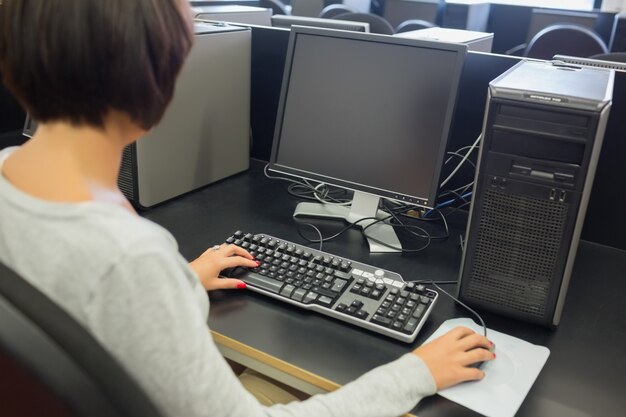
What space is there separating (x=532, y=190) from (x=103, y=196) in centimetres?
62

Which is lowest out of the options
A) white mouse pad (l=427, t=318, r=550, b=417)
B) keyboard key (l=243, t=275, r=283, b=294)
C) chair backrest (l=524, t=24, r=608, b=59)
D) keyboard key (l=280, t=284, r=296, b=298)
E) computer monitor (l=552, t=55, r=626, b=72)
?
white mouse pad (l=427, t=318, r=550, b=417)

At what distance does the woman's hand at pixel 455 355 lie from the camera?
821 mm

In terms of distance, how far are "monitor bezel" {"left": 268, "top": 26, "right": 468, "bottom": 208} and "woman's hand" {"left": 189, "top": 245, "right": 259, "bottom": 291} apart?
0.96ft

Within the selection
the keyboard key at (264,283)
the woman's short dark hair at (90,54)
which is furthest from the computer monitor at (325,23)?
the woman's short dark hair at (90,54)

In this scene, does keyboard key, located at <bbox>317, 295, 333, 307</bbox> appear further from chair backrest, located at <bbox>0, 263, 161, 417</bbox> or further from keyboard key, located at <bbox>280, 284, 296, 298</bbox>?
chair backrest, located at <bbox>0, 263, 161, 417</bbox>

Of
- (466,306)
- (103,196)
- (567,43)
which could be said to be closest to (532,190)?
(466,306)

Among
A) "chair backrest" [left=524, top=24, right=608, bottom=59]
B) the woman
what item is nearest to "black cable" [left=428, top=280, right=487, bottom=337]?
the woman

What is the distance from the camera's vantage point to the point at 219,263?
1054mm

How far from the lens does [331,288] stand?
1.01 m

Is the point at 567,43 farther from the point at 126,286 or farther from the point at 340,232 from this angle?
the point at 126,286

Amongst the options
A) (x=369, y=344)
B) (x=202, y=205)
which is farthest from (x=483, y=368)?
(x=202, y=205)

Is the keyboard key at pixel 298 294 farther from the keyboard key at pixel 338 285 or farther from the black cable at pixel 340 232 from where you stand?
the black cable at pixel 340 232

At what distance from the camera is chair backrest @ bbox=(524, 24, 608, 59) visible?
3.15 m

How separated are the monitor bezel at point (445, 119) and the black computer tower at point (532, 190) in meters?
0.14
